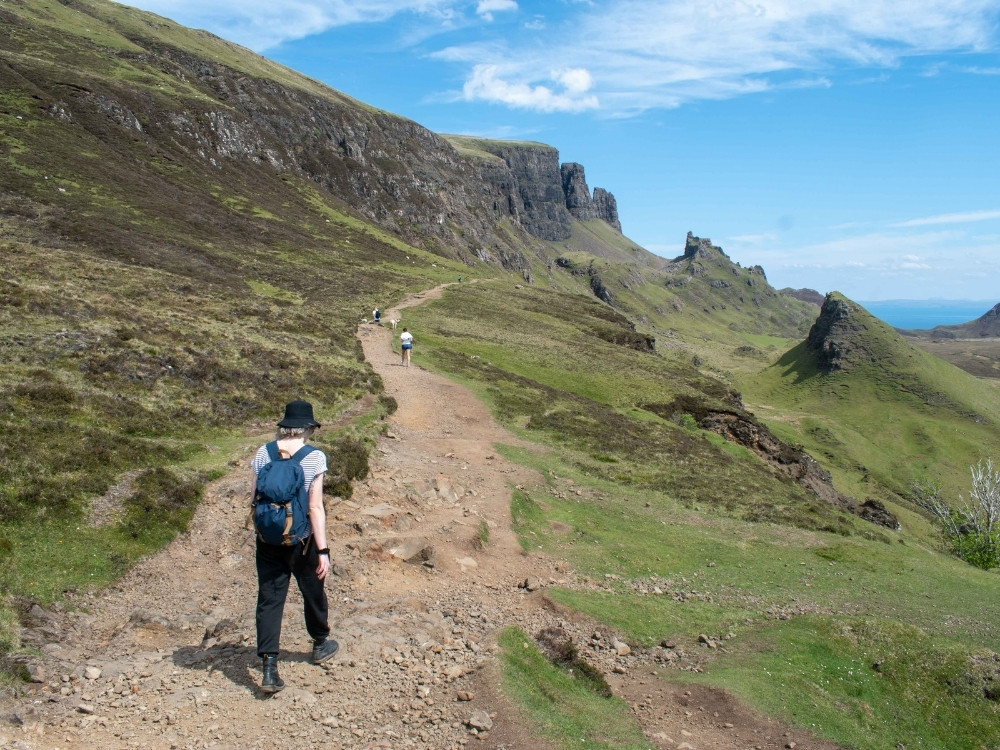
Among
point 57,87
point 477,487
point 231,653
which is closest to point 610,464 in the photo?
point 477,487

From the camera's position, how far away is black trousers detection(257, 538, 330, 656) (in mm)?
9219

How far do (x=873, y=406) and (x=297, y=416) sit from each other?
128998 mm

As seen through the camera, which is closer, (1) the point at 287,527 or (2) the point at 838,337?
(1) the point at 287,527

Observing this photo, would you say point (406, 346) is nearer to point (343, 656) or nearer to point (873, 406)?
point (343, 656)

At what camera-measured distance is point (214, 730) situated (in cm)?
830

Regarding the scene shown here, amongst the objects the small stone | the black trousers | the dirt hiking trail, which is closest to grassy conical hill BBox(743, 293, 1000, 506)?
the dirt hiking trail

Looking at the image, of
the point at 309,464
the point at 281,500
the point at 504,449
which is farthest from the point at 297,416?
the point at 504,449

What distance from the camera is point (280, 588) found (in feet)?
31.4

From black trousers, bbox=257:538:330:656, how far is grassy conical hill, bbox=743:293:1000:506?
7367 cm

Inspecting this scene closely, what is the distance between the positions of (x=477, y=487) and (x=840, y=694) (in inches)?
466

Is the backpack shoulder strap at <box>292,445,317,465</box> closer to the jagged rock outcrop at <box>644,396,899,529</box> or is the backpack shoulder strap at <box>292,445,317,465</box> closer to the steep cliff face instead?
the jagged rock outcrop at <box>644,396,899,529</box>

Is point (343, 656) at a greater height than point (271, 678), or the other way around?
point (271, 678)

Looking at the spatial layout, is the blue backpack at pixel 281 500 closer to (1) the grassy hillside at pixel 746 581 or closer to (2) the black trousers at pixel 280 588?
(2) the black trousers at pixel 280 588

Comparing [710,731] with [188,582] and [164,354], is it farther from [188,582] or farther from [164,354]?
[164,354]
